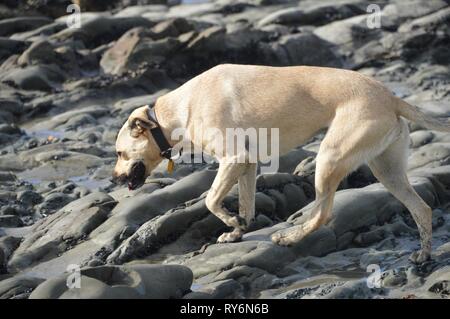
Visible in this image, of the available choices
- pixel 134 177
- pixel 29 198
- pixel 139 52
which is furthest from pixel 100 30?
pixel 134 177

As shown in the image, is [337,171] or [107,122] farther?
[107,122]

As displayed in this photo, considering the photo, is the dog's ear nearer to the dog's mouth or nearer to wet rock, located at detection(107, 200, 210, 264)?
the dog's mouth

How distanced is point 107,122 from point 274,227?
27.0 ft

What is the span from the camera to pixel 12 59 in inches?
780

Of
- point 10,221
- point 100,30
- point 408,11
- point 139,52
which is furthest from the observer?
point 100,30

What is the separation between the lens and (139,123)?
895cm

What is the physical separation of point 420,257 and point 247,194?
6.59ft

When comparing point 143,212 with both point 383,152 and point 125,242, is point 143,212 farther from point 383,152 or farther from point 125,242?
point 383,152

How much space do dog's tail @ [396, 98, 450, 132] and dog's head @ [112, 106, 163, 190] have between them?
257 cm

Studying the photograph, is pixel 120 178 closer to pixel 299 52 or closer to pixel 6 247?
pixel 6 247

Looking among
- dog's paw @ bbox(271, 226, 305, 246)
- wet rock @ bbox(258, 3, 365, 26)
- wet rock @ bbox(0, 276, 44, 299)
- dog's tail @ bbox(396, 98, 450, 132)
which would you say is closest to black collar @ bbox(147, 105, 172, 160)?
dog's paw @ bbox(271, 226, 305, 246)

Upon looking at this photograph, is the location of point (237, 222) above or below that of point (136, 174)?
below

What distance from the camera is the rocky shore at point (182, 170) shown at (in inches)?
313
